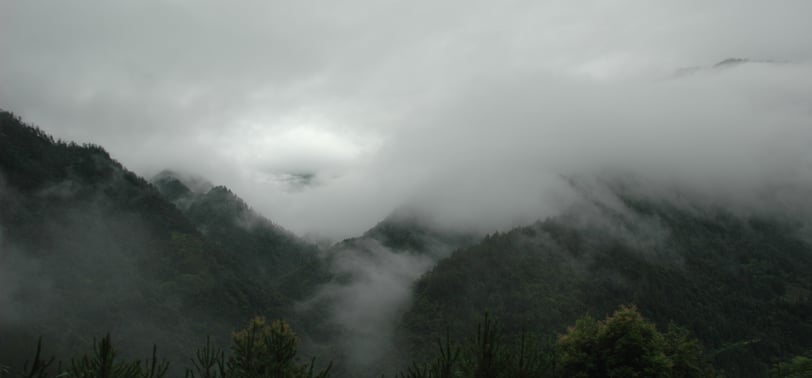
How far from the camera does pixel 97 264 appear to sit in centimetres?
14800

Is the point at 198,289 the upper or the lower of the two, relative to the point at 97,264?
lower

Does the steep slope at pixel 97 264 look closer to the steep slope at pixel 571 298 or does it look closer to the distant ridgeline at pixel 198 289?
the distant ridgeline at pixel 198 289

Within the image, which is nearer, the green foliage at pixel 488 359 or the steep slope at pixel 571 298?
the green foliage at pixel 488 359

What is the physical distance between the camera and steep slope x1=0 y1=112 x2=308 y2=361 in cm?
11594

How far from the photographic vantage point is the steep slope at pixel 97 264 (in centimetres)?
11594

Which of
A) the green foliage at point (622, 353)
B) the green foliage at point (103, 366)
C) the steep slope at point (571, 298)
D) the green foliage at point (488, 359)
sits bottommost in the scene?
the steep slope at point (571, 298)

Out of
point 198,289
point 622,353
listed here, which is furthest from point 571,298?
point 622,353

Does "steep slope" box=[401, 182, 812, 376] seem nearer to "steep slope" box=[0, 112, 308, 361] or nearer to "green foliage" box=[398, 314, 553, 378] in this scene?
"steep slope" box=[0, 112, 308, 361]

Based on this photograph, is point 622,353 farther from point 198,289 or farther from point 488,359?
point 198,289

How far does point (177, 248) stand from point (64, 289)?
46.8m

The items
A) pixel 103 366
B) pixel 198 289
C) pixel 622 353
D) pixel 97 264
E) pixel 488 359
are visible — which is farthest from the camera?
pixel 198 289

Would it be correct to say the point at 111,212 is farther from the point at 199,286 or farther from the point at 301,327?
the point at 301,327

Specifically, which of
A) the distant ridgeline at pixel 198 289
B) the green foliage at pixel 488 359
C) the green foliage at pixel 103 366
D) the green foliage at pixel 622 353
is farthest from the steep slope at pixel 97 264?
the green foliage at pixel 488 359

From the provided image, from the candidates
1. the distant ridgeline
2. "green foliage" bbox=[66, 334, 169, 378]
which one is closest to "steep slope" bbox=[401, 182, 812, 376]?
the distant ridgeline
